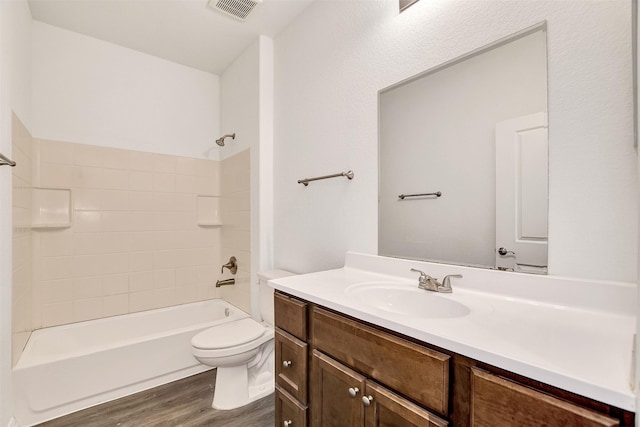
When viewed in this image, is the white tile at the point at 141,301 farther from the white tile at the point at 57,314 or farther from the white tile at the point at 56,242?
the white tile at the point at 56,242

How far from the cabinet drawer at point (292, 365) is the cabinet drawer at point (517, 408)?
0.64 meters

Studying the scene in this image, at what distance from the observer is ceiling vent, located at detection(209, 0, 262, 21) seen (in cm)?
186

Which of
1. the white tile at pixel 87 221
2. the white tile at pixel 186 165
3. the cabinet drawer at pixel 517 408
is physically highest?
the white tile at pixel 186 165

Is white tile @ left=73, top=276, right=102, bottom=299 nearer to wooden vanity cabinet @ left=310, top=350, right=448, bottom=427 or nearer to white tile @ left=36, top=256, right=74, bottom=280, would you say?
white tile @ left=36, top=256, right=74, bottom=280

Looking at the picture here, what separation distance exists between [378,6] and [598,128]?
114cm

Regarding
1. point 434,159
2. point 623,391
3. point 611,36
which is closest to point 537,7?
point 611,36

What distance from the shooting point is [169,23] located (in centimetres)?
211

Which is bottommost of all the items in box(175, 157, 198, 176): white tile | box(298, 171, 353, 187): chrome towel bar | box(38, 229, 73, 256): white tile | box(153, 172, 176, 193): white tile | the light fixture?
box(38, 229, 73, 256): white tile

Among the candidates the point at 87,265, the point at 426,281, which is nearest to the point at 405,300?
the point at 426,281

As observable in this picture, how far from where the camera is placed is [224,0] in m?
1.84

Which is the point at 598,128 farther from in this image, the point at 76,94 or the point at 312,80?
the point at 76,94

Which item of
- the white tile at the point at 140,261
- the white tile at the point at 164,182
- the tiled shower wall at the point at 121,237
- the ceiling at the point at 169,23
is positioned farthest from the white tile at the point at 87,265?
the ceiling at the point at 169,23

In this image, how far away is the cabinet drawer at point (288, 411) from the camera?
3.64 feet

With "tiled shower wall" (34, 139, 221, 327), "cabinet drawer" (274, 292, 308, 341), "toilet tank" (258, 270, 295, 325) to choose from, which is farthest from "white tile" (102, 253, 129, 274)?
"cabinet drawer" (274, 292, 308, 341)
